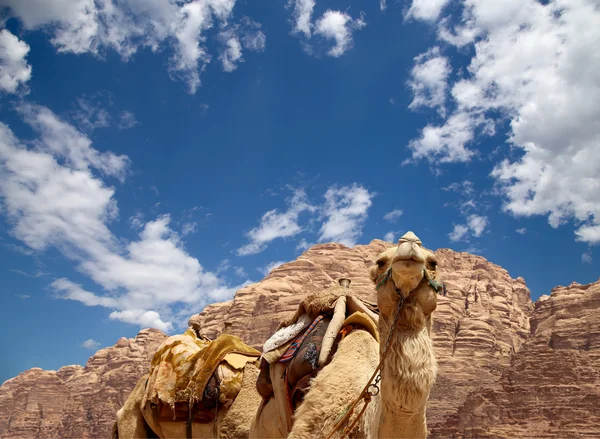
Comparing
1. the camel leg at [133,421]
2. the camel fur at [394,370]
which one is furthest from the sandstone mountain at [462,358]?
the camel fur at [394,370]

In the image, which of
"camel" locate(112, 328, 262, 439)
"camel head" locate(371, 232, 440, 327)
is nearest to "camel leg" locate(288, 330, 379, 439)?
A: "camel head" locate(371, 232, 440, 327)

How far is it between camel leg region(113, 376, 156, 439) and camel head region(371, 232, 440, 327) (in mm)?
4130

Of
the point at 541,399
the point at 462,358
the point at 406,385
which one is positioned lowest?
the point at 406,385

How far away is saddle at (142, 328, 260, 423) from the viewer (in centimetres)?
570

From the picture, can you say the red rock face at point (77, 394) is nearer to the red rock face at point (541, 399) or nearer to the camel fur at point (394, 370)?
the red rock face at point (541, 399)

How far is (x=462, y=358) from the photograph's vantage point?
352ft

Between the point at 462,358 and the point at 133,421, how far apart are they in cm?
10827

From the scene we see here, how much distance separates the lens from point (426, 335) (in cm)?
318

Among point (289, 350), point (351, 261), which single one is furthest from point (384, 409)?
point (351, 261)

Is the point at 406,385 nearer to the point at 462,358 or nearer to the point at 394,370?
the point at 394,370

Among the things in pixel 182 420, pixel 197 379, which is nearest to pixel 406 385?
pixel 197 379

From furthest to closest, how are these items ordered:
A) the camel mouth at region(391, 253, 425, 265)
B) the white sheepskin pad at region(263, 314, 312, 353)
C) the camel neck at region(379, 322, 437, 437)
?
the white sheepskin pad at region(263, 314, 312, 353) → the camel mouth at region(391, 253, 425, 265) → the camel neck at region(379, 322, 437, 437)

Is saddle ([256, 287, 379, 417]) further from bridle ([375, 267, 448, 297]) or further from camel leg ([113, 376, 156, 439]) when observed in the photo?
camel leg ([113, 376, 156, 439])

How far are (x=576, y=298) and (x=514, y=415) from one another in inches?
1386
